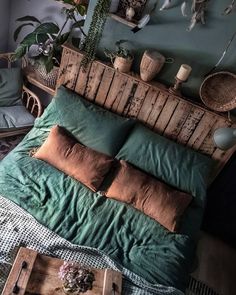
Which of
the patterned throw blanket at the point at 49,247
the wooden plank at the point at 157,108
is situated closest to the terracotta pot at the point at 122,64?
the wooden plank at the point at 157,108

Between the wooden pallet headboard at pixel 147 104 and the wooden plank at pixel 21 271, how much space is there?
136 centimetres

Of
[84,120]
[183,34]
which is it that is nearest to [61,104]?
[84,120]

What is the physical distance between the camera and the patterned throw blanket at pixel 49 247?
5.40 ft

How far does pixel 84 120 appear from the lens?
2312mm

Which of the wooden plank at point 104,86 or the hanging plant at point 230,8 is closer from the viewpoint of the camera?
the hanging plant at point 230,8

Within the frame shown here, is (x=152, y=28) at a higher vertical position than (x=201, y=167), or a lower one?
higher

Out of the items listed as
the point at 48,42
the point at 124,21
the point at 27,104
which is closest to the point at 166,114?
the point at 124,21

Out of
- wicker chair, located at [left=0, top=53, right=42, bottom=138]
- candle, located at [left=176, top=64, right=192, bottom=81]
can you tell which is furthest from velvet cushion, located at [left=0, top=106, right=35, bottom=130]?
candle, located at [left=176, top=64, right=192, bottom=81]

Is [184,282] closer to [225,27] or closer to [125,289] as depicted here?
[125,289]

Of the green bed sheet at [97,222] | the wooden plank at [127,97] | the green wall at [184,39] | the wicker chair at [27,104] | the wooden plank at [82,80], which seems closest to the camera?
the green bed sheet at [97,222]

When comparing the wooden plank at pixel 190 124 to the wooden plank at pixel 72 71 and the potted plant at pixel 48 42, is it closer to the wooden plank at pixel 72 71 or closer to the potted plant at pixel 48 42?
the wooden plank at pixel 72 71

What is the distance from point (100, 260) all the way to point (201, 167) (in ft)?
3.41

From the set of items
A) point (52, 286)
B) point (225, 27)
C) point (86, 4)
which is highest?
point (225, 27)

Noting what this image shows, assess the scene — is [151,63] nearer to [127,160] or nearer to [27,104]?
[127,160]
